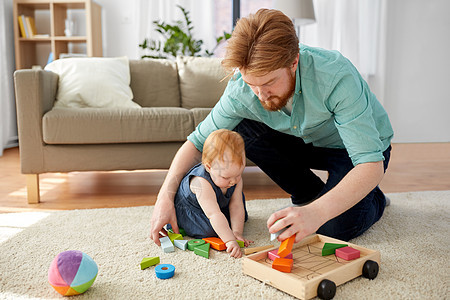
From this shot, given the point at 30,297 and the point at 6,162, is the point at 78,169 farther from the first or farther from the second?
the point at 6,162

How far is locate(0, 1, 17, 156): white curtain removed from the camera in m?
3.76

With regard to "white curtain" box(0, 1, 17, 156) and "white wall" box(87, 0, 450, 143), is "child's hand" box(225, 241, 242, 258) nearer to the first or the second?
"white curtain" box(0, 1, 17, 156)

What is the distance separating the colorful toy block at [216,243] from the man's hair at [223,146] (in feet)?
0.87

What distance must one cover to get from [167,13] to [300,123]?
330 cm

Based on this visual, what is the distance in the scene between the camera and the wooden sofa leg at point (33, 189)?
6.72 ft

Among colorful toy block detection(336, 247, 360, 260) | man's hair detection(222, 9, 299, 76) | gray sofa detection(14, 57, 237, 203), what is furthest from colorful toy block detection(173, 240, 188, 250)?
gray sofa detection(14, 57, 237, 203)

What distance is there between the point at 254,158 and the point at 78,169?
3.17ft

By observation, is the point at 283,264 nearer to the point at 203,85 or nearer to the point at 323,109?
the point at 323,109

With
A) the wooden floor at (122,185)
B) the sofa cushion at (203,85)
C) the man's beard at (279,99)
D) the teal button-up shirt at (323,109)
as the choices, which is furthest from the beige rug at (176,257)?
the sofa cushion at (203,85)

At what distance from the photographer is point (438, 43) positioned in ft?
14.2

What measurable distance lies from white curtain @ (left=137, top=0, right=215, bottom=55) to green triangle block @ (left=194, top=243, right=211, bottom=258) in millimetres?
3309

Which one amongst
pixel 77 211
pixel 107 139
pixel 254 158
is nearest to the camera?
pixel 254 158

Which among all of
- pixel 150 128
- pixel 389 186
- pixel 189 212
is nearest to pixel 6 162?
pixel 150 128

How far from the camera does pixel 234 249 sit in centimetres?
130
